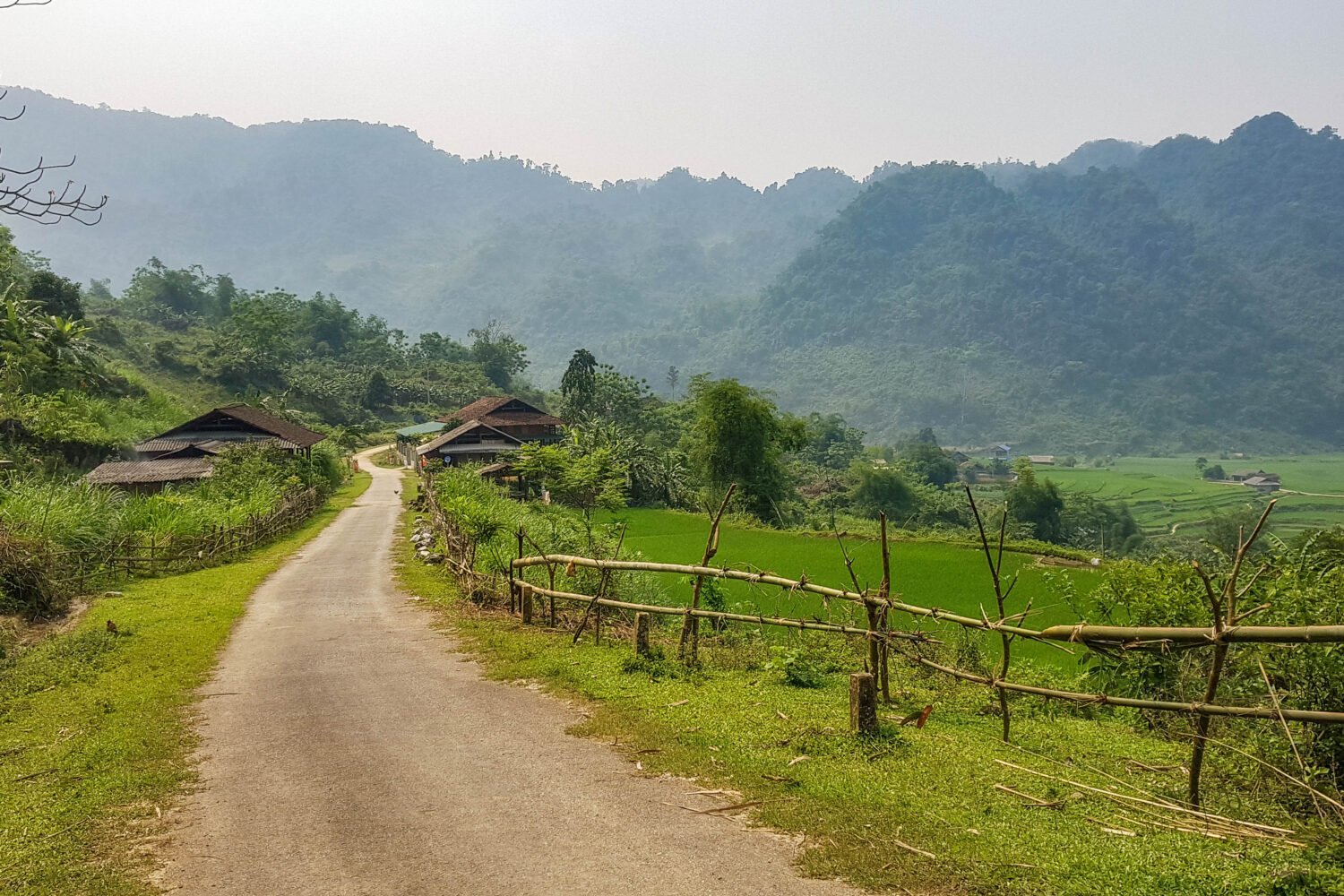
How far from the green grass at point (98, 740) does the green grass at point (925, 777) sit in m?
3.38

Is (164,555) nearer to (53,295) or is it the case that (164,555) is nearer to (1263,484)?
(53,295)

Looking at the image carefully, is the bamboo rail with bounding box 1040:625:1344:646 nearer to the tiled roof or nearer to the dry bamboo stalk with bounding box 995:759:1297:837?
the dry bamboo stalk with bounding box 995:759:1297:837

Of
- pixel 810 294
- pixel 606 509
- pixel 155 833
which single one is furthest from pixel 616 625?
pixel 810 294

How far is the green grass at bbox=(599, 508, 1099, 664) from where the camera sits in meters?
13.8

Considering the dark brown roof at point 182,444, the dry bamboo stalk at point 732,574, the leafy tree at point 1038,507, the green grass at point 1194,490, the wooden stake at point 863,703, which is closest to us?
the wooden stake at point 863,703

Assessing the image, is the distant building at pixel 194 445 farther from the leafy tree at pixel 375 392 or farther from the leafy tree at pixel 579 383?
the leafy tree at pixel 375 392

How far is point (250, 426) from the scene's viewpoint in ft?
113

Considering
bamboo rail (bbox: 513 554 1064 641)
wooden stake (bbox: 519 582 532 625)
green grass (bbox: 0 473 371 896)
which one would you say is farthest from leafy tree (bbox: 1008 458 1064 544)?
green grass (bbox: 0 473 371 896)

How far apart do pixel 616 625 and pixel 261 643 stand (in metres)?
5.15

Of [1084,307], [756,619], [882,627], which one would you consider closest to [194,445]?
[756,619]

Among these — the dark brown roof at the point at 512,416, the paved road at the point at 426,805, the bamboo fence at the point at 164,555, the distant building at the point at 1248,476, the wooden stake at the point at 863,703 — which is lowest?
the bamboo fence at the point at 164,555

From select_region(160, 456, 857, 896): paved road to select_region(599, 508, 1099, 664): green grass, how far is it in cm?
398

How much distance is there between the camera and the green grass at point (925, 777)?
13.7 feet

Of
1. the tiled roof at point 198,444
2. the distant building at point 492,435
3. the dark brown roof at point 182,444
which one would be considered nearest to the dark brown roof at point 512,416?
Answer: the distant building at point 492,435
